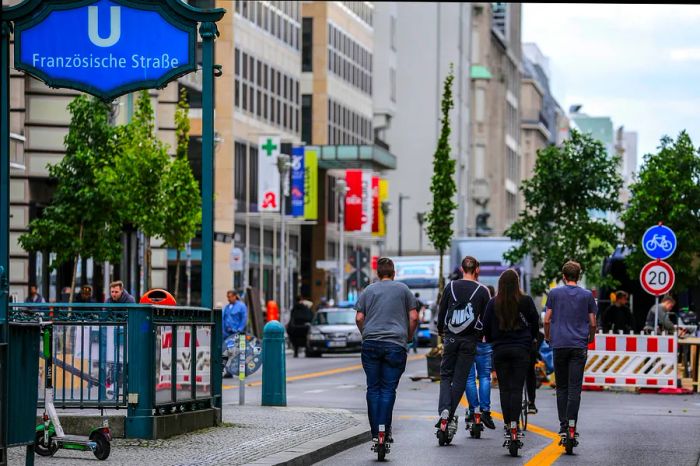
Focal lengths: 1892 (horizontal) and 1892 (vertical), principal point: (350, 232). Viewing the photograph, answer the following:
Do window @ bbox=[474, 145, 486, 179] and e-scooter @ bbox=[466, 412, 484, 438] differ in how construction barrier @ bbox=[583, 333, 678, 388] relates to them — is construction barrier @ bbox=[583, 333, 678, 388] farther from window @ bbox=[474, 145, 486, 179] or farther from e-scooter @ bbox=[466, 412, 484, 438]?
window @ bbox=[474, 145, 486, 179]

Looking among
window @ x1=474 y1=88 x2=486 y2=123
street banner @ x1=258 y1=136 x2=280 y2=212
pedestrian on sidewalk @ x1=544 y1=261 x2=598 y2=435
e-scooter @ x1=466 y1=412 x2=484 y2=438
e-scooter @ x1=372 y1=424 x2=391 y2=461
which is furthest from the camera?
window @ x1=474 y1=88 x2=486 y2=123

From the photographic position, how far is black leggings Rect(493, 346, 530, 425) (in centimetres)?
1770

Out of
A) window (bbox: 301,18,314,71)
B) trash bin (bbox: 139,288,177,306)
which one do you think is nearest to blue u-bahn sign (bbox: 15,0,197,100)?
trash bin (bbox: 139,288,177,306)

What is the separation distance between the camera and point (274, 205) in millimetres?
67375

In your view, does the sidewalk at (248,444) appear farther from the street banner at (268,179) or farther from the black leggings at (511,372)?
the street banner at (268,179)

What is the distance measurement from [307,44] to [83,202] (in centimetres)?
4225

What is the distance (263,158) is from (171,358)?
50388mm

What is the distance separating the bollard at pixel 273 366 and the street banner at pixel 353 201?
2185 inches

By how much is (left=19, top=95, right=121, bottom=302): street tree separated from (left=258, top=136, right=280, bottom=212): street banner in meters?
24.8

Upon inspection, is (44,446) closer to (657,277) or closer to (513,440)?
(513,440)

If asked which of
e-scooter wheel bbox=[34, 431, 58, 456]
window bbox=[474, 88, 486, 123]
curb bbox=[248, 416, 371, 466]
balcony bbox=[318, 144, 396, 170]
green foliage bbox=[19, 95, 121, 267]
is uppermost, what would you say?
window bbox=[474, 88, 486, 123]

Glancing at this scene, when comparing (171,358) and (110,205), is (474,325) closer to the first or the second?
(171,358)

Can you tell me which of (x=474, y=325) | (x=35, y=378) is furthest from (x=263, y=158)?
(x=35, y=378)

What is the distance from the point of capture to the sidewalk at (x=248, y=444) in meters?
15.5
